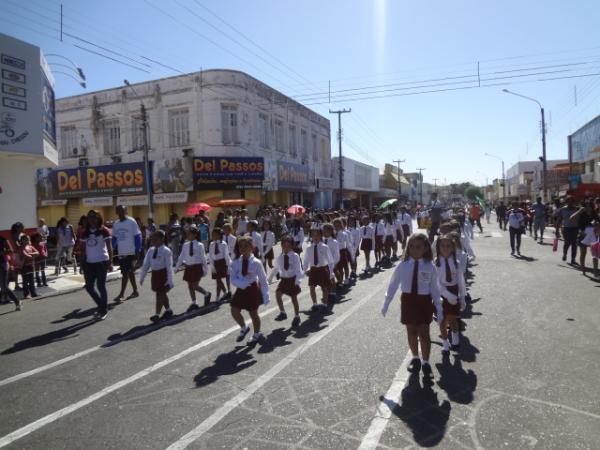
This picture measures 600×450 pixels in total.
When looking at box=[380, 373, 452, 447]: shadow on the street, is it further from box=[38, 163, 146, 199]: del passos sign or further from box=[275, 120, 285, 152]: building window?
box=[275, 120, 285, 152]: building window

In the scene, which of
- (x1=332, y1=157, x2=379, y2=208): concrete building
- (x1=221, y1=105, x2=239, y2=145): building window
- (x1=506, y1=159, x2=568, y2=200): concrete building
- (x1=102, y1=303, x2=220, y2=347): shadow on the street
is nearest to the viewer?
(x1=102, y1=303, x2=220, y2=347): shadow on the street

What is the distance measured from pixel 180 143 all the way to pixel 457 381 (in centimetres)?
2652

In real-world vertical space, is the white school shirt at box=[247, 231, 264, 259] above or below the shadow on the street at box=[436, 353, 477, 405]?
above

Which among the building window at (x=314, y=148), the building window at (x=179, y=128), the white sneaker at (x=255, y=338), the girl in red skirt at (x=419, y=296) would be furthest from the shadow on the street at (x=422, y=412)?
the building window at (x=314, y=148)

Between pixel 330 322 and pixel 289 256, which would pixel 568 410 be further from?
pixel 289 256

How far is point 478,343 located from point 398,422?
2477mm

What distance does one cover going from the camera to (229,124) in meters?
28.2

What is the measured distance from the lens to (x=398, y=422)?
146 inches

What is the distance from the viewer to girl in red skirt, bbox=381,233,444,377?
464 centimetres

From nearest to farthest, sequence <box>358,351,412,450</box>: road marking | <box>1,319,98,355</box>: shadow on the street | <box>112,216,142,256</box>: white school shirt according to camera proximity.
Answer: <box>358,351,412,450</box>: road marking < <box>1,319,98,355</box>: shadow on the street < <box>112,216,142,256</box>: white school shirt

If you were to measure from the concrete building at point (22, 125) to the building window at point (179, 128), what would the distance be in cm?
1405

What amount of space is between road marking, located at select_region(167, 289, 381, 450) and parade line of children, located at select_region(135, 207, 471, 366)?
0.68 meters

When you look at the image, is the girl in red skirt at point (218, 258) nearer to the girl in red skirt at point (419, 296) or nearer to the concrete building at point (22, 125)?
the girl in red skirt at point (419, 296)

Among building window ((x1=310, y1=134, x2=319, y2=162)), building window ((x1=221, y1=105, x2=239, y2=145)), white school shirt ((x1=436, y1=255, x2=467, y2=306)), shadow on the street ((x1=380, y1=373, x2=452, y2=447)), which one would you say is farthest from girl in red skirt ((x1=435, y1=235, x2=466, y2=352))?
building window ((x1=310, y1=134, x2=319, y2=162))
